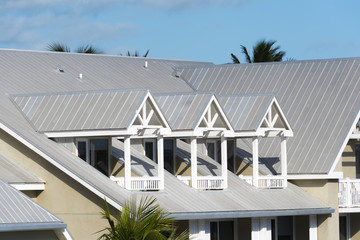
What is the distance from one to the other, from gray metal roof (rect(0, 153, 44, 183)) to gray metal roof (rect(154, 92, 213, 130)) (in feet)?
17.5

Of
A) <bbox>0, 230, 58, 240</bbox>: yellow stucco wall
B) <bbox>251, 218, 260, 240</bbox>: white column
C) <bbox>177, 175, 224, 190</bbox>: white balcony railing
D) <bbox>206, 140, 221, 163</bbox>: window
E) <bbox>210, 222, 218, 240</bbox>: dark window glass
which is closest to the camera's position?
<bbox>0, 230, 58, 240</bbox>: yellow stucco wall

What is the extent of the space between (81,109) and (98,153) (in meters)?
1.61

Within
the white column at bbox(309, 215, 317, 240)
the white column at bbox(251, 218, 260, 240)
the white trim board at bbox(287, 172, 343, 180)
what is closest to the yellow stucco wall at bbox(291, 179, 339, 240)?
the white column at bbox(309, 215, 317, 240)

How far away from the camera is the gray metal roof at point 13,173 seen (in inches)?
1280

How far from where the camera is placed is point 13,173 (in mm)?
33031

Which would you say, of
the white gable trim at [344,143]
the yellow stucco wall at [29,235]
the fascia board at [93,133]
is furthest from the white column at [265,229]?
the yellow stucco wall at [29,235]

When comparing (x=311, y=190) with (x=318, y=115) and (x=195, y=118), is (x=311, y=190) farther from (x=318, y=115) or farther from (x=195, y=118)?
(x=195, y=118)

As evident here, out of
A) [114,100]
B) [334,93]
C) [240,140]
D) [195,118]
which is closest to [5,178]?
[114,100]

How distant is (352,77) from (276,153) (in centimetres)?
439

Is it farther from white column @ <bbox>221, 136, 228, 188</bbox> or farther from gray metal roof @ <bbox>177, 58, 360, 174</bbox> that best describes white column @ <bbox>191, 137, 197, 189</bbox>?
gray metal roof @ <bbox>177, 58, 360, 174</bbox>

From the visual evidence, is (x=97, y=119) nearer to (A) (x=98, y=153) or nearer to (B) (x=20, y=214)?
(A) (x=98, y=153)

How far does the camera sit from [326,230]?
41500 millimetres

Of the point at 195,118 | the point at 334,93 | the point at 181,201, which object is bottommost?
the point at 181,201

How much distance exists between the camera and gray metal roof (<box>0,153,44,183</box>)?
32.5 meters
